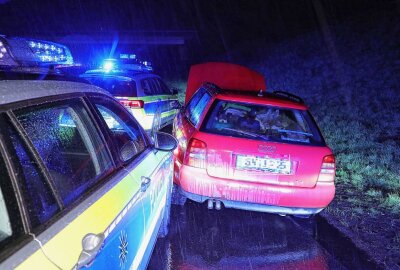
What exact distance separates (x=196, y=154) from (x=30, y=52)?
2277 mm

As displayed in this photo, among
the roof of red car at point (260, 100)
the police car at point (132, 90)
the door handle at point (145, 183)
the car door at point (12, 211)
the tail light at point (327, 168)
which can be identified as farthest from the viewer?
the police car at point (132, 90)

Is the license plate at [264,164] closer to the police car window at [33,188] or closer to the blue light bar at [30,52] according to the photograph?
the blue light bar at [30,52]

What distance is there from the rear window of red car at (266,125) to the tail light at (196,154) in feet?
0.61

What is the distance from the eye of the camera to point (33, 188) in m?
1.74

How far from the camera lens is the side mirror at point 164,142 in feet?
12.4

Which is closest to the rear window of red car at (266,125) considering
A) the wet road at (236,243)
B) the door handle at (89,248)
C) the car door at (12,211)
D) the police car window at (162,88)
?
the wet road at (236,243)

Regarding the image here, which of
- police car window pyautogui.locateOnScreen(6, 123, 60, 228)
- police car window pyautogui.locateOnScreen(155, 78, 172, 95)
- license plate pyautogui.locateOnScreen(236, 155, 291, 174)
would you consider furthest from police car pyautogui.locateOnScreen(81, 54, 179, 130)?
police car window pyautogui.locateOnScreen(6, 123, 60, 228)

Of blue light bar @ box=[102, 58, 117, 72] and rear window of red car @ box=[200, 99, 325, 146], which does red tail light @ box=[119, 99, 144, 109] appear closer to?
blue light bar @ box=[102, 58, 117, 72]

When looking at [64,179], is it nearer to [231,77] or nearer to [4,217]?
[4,217]

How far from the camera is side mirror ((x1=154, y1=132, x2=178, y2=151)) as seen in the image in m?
3.78

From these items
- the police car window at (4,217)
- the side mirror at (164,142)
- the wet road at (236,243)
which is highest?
the police car window at (4,217)

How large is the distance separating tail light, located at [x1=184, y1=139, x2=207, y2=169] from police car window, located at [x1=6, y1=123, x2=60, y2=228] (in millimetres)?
2930

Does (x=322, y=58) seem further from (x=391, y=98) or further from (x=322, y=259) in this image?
(x=322, y=259)

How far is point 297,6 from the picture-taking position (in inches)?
1667
